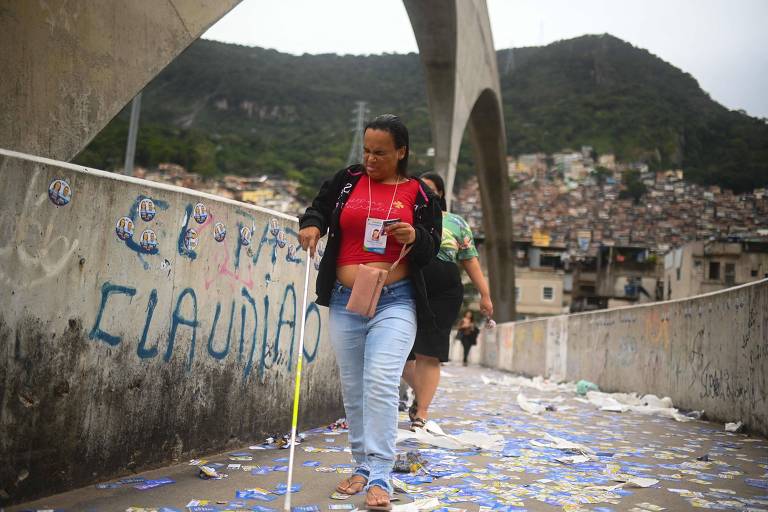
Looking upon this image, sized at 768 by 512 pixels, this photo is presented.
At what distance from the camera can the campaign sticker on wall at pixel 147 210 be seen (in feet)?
11.7

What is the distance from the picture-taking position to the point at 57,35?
17.3 feet

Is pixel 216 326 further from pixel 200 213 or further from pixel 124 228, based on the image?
pixel 124 228

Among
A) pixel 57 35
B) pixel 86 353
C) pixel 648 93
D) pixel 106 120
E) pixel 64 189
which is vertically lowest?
pixel 86 353

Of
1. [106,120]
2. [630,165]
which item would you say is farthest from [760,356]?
[630,165]

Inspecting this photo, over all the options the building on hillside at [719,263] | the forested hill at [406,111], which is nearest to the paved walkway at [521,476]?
the forested hill at [406,111]

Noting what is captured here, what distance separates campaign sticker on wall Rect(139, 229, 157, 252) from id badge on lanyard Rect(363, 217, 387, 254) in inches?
45.2

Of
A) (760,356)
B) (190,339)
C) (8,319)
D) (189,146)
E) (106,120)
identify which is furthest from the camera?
(189,146)

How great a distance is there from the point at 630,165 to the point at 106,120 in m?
91.9

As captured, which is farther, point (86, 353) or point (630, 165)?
point (630, 165)

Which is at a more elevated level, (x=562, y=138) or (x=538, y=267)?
(x=562, y=138)

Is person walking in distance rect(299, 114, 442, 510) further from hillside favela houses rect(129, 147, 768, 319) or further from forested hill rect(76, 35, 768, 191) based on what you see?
forested hill rect(76, 35, 768, 191)

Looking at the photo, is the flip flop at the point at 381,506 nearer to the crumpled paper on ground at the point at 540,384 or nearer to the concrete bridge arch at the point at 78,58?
the concrete bridge arch at the point at 78,58

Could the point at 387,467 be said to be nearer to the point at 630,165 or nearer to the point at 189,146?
the point at 189,146

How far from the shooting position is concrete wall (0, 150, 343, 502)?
294cm
